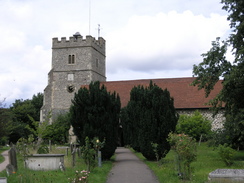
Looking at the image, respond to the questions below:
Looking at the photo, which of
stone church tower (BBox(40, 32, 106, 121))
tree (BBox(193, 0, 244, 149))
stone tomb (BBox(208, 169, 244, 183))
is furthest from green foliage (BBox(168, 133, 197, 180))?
stone church tower (BBox(40, 32, 106, 121))

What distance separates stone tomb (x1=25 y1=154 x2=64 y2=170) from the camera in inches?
508

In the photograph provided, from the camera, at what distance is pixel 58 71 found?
122 ft

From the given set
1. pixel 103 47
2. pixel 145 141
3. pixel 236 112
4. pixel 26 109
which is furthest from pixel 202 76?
pixel 26 109

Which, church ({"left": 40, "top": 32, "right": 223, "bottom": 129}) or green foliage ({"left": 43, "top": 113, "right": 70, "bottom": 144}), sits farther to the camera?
church ({"left": 40, "top": 32, "right": 223, "bottom": 129})

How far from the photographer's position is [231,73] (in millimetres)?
14781

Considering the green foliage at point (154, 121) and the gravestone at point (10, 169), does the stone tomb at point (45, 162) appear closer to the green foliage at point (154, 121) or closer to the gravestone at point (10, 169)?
the gravestone at point (10, 169)

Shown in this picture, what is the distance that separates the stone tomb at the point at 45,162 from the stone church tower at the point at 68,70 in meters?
23.0

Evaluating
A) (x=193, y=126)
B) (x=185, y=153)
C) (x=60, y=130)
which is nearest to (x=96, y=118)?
(x=185, y=153)

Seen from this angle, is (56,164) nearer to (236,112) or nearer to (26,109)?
(236,112)

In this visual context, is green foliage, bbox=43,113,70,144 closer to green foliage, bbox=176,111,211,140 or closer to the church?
the church

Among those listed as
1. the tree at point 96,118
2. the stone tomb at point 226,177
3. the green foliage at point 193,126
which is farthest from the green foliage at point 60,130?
the stone tomb at point 226,177

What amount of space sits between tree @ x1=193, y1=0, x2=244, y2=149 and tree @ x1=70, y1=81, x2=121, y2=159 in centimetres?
524

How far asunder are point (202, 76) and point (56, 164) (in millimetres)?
9252

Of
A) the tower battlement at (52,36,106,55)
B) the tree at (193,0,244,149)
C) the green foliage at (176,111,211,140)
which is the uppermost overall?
the tower battlement at (52,36,106,55)
